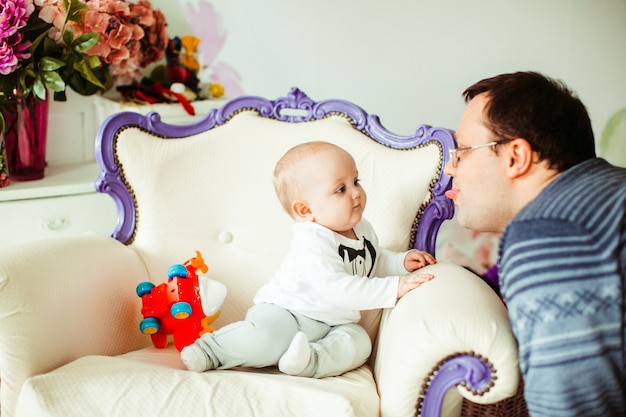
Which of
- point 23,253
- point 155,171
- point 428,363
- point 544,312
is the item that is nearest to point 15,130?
point 155,171

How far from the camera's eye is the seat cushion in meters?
1.49

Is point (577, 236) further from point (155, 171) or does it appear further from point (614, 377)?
point (155, 171)

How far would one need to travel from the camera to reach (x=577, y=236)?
1347mm

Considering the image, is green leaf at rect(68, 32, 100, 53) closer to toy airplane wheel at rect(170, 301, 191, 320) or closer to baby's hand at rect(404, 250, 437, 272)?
toy airplane wheel at rect(170, 301, 191, 320)

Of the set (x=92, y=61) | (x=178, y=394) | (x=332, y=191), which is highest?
(x=92, y=61)

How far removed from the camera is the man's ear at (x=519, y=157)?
4.96ft

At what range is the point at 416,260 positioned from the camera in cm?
196

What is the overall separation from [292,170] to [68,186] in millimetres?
1017

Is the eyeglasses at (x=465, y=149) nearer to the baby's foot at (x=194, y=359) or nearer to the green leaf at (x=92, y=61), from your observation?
the baby's foot at (x=194, y=359)

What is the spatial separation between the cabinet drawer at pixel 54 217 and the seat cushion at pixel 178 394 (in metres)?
0.89

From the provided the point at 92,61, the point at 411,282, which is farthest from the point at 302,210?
the point at 92,61

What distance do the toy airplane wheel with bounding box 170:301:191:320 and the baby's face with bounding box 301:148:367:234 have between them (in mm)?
409

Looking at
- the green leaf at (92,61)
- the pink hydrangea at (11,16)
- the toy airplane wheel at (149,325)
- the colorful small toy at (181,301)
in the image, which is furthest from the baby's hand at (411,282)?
the pink hydrangea at (11,16)

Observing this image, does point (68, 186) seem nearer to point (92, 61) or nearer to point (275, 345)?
point (92, 61)
